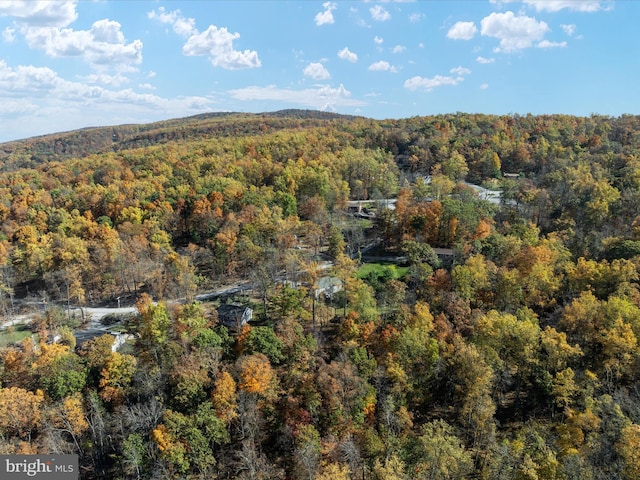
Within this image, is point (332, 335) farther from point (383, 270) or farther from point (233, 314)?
point (383, 270)

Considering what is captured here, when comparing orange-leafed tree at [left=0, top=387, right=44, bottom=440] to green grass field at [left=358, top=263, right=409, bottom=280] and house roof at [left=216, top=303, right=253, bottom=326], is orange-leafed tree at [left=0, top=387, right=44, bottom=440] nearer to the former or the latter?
house roof at [left=216, top=303, right=253, bottom=326]

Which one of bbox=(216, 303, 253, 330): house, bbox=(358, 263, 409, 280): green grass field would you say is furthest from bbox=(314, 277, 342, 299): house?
bbox=(216, 303, 253, 330): house

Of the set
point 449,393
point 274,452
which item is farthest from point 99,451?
point 449,393

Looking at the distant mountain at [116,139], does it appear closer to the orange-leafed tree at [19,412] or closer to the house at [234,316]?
the house at [234,316]

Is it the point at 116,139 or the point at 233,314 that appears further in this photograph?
the point at 116,139

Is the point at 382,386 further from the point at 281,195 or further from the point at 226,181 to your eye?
the point at 226,181

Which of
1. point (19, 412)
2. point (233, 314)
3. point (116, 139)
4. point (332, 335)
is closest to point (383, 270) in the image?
point (332, 335)
